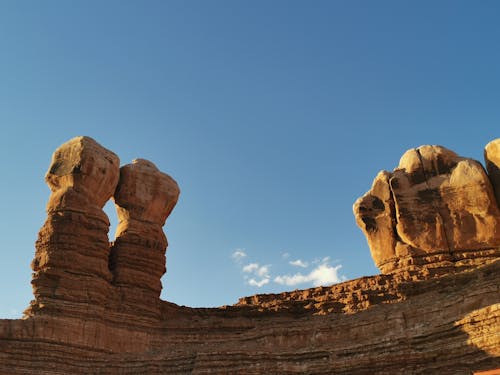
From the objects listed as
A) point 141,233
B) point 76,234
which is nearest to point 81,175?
point 76,234

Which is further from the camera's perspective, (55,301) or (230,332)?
(230,332)

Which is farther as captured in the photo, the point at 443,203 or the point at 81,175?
the point at 443,203

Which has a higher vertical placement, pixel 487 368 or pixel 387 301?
pixel 387 301

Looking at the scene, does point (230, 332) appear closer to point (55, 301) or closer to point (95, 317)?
point (95, 317)

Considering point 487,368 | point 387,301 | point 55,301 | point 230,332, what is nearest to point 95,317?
point 55,301

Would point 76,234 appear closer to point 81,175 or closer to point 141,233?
point 81,175

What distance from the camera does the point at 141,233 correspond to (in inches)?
1383

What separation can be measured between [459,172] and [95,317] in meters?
21.6

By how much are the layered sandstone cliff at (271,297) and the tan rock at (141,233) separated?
0.07 m

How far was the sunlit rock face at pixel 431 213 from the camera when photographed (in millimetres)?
33219

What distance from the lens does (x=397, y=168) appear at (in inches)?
1468

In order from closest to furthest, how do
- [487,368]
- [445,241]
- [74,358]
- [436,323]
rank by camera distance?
[487,368] → [436,323] → [74,358] → [445,241]

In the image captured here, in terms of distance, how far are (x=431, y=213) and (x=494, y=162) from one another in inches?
182

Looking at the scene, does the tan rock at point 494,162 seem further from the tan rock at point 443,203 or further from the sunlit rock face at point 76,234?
the sunlit rock face at point 76,234
